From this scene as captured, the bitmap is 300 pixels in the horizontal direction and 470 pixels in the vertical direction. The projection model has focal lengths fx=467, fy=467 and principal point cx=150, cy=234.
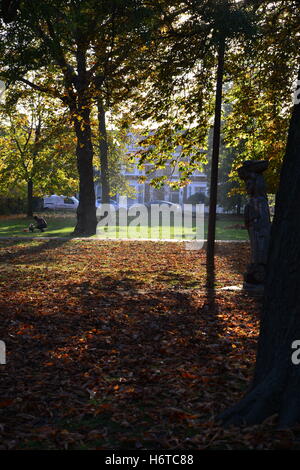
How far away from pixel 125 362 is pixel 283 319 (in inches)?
94.9

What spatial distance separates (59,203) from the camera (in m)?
44.8

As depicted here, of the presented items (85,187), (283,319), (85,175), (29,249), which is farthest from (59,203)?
(283,319)

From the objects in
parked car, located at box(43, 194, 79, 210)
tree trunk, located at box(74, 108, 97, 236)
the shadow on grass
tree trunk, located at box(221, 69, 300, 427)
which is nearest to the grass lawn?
tree trunk, located at box(74, 108, 97, 236)

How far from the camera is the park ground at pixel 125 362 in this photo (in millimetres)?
3906

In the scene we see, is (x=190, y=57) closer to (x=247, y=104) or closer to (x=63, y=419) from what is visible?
(x=247, y=104)

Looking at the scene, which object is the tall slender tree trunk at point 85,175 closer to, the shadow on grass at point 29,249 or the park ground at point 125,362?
the shadow on grass at point 29,249

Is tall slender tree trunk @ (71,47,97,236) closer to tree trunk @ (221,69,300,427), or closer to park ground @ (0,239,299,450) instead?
park ground @ (0,239,299,450)

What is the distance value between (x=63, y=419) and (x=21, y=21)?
27.9ft

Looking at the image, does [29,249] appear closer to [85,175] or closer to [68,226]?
[85,175]

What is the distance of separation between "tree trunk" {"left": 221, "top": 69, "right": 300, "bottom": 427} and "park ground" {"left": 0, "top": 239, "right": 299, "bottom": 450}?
16 centimetres

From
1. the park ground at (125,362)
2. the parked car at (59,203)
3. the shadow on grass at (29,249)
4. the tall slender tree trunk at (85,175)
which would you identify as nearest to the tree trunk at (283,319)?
the park ground at (125,362)

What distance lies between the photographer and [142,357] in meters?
5.83

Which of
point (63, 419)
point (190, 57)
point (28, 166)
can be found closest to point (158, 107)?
point (190, 57)

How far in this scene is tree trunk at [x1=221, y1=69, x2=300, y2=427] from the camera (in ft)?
12.7
